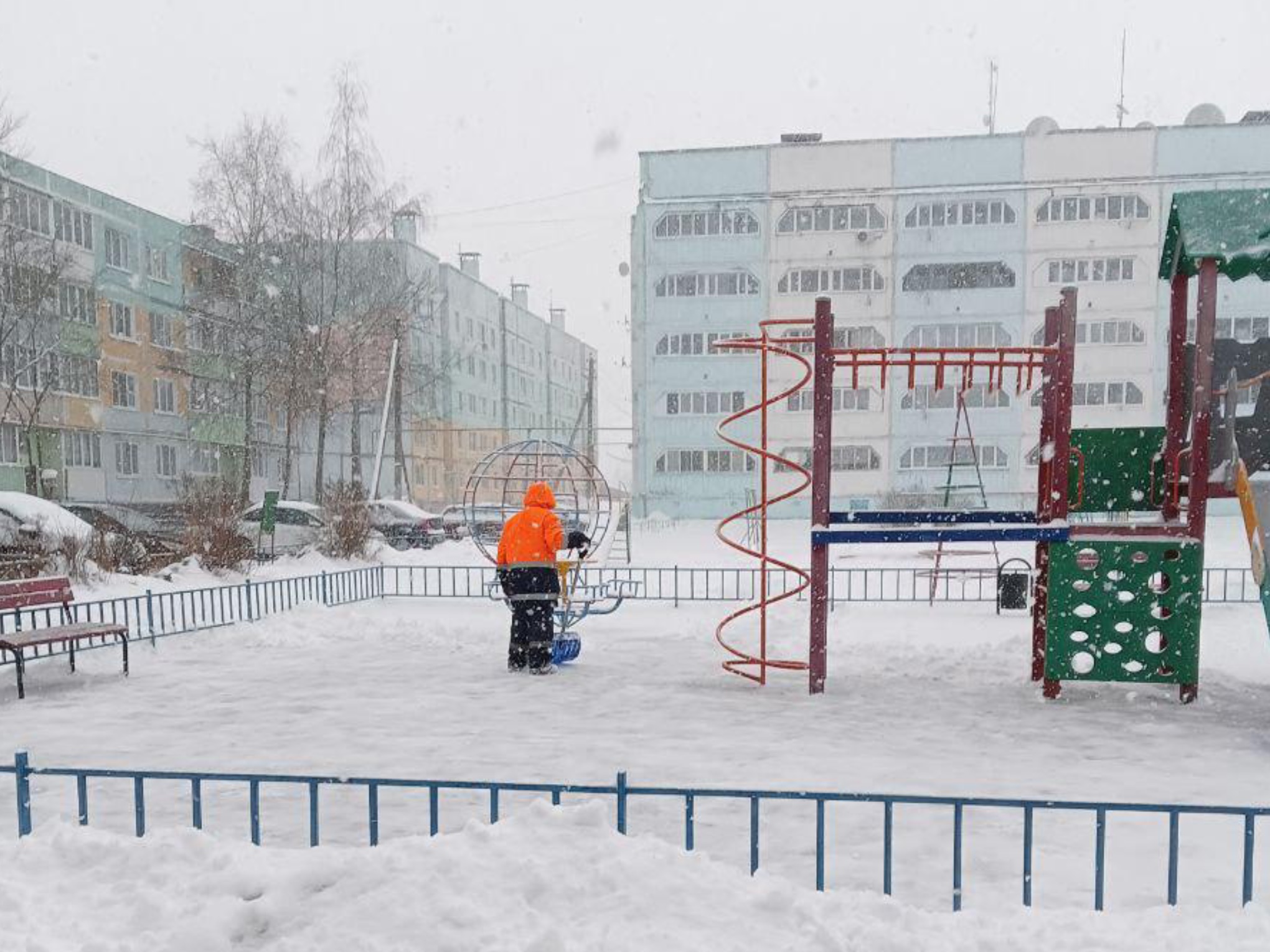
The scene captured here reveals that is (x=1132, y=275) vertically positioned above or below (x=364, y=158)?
below

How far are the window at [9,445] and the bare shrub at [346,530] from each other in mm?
15668

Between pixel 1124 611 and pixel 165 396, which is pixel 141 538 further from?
pixel 165 396

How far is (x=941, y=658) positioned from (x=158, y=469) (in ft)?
107

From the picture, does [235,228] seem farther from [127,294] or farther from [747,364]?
[747,364]

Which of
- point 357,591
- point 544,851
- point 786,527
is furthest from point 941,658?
point 786,527

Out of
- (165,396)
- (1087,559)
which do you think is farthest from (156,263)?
(1087,559)

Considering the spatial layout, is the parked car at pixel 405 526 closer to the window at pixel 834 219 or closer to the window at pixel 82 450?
the window at pixel 82 450

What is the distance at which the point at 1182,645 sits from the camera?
7.47m

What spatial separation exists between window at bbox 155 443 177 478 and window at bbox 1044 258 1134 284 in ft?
115

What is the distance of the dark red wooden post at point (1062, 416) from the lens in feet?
25.4

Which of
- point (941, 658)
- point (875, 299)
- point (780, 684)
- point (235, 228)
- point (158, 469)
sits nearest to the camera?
point (780, 684)

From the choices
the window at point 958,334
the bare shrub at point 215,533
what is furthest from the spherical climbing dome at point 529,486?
the window at point 958,334

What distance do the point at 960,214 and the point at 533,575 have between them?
32374 mm

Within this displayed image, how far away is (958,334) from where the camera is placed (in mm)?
36094
